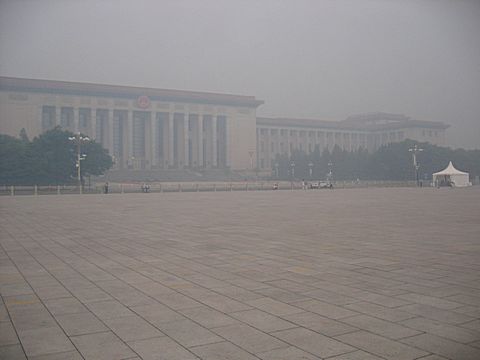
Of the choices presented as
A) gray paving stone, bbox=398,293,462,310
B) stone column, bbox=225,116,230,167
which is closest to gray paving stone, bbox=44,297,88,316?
gray paving stone, bbox=398,293,462,310

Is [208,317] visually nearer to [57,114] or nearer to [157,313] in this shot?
[157,313]

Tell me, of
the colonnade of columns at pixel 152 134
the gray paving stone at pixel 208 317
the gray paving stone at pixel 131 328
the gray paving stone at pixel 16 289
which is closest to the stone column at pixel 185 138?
the colonnade of columns at pixel 152 134

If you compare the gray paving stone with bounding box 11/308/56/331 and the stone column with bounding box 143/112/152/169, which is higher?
the stone column with bounding box 143/112/152/169

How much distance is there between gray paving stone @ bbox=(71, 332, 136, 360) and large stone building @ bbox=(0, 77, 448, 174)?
85.6 metres

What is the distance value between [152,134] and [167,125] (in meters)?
4.50

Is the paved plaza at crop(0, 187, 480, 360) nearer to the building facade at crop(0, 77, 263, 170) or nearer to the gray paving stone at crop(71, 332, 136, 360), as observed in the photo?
the gray paving stone at crop(71, 332, 136, 360)

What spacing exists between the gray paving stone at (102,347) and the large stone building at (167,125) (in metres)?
85.6

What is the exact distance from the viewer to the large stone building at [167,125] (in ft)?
283

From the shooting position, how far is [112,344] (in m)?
4.01

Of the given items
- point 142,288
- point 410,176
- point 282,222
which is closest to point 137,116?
point 410,176

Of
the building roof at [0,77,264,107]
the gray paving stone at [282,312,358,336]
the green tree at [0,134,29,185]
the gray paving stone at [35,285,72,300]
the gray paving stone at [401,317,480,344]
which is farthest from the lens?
the building roof at [0,77,264,107]

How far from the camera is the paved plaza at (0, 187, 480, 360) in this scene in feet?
12.9

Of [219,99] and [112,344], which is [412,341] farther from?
[219,99]

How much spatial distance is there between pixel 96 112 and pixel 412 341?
94.7 metres
